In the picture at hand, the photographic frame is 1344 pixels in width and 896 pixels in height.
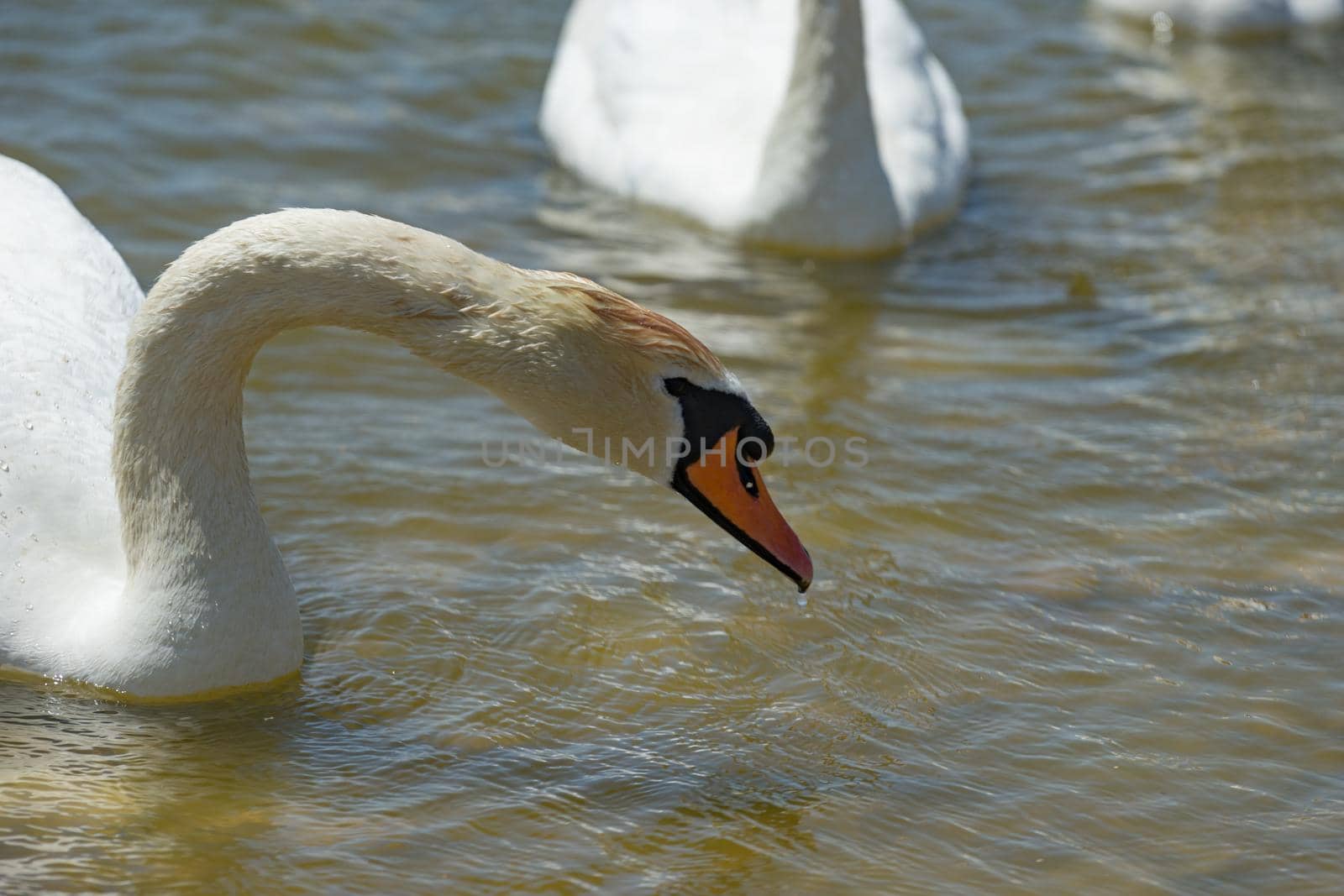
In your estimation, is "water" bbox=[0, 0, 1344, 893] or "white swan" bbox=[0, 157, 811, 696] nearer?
"white swan" bbox=[0, 157, 811, 696]

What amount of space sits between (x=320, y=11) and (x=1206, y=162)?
5582 mm

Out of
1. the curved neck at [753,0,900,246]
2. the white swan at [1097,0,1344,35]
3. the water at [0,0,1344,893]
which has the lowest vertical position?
the water at [0,0,1344,893]

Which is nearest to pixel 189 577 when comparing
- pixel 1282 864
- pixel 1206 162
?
pixel 1282 864

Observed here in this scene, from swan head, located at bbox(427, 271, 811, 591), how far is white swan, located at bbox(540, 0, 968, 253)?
4.71 metres

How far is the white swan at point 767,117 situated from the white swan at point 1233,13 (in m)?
3.14

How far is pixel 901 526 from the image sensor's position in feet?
22.3

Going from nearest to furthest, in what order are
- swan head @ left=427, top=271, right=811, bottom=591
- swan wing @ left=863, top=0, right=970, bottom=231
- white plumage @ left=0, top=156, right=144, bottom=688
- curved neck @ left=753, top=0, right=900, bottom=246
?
swan head @ left=427, top=271, right=811, bottom=591
white plumage @ left=0, top=156, right=144, bottom=688
curved neck @ left=753, top=0, right=900, bottom=246
swan wing @ left=863, top=0, right=970, bottom=231

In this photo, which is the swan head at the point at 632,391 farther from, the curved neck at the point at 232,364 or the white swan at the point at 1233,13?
the white swan at the point at 1233,13

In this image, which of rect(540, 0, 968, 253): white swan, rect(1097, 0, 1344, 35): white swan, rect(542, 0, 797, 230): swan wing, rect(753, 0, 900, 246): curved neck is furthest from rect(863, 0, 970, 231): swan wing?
rect(1097, 0, 1344, 35): white swan

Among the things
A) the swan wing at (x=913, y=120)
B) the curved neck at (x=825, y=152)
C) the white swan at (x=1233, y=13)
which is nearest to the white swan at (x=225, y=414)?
the curved neck at (x=825, y=152)

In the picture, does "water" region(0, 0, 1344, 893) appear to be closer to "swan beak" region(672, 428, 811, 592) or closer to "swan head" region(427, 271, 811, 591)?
"swan beak" region(672, 428, 811, 592)

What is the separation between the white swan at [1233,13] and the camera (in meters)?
13.2

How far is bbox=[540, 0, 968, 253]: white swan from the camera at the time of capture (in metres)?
9.41

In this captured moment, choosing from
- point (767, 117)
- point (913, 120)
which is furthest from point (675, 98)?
point (913, 120)
